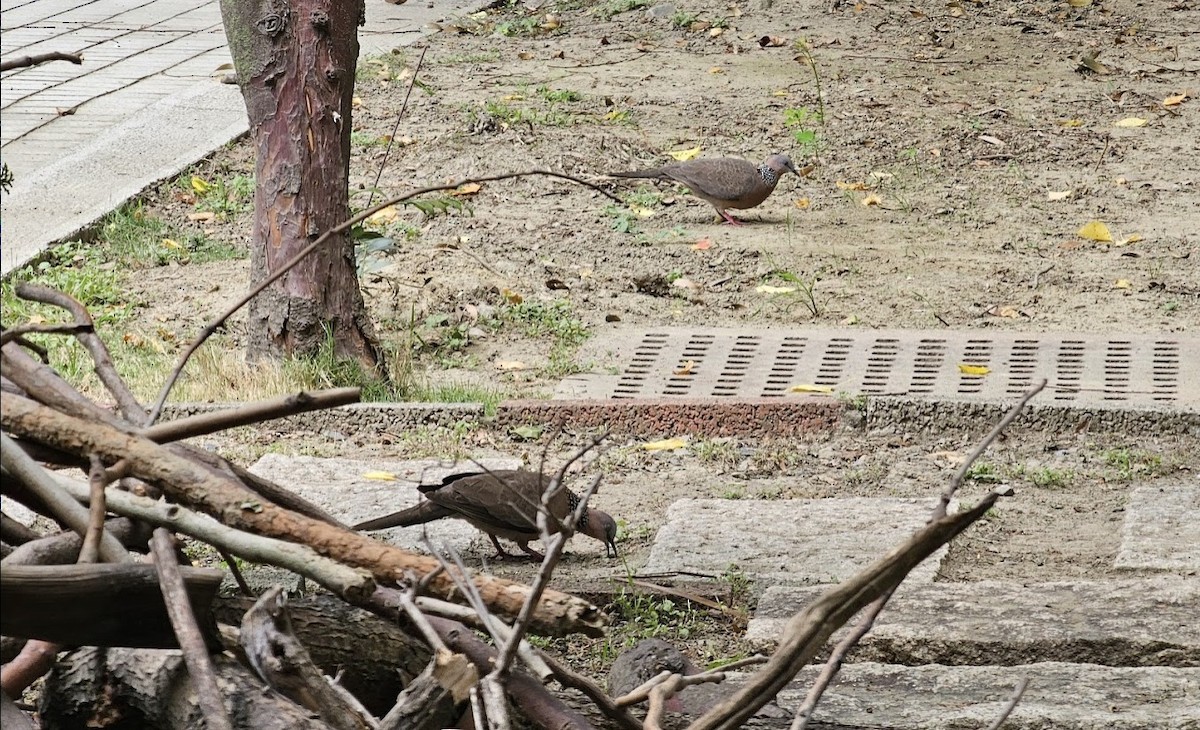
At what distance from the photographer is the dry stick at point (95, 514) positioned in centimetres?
185

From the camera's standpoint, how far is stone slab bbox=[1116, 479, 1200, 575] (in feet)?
12.5

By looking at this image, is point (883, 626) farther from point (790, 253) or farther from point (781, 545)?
point (790, 253)

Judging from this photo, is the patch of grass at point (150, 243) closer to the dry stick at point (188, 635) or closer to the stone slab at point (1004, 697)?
the stone slab at point (1004, 697)

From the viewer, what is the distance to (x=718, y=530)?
4258 millimetres

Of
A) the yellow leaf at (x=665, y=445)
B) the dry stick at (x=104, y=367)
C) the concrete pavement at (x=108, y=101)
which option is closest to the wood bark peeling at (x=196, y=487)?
the dry stick at (x=104, y=367)

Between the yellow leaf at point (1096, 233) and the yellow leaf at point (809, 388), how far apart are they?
246 centimetres

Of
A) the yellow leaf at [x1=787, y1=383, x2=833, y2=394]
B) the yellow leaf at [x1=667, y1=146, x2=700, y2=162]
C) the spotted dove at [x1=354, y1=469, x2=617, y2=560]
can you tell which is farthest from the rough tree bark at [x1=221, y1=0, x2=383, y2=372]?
the yellow leaf at [x1=667, y1=146, x2=700, y2=162]

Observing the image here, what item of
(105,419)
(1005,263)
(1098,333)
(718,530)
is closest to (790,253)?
(1005,263)

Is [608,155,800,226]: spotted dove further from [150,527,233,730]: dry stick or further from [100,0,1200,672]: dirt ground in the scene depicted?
[150,527,233,730]: dry stick

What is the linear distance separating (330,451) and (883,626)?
8.29 feet

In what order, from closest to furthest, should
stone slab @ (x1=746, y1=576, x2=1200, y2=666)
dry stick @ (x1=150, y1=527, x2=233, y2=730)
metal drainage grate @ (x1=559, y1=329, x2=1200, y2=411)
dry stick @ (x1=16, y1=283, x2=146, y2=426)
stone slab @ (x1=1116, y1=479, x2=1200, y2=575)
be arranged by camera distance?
dry stick @ (x1=150, y1=527, x2=233, y2=730) → dry stick @ (x1=16, y1=283, x2=146, y2=426) → stone slab @ (x1=746, y1=576, x2=1200, y2=666) → stone slab @ (x1=1116, y1=479, x2=1200, y2=575) → metal drainage grate @ (x1=559, y1=329, x2=1200, y2=411)

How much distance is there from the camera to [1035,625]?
313cm

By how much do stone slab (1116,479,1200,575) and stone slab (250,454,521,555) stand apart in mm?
1696

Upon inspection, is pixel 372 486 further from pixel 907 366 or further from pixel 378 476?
pixel 907 366
